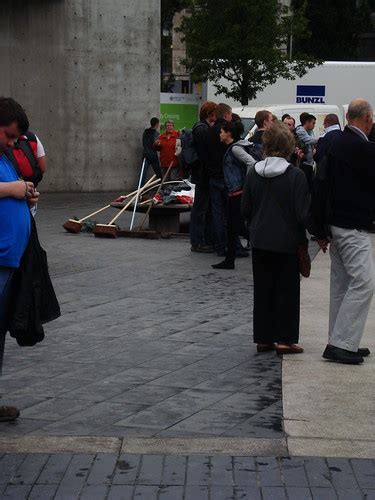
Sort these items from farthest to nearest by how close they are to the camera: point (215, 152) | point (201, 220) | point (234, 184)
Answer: point (201, 220) → point (215, 152) → point (234, 184)

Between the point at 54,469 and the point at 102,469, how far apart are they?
0.74ft

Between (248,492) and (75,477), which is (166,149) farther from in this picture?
(248,492)

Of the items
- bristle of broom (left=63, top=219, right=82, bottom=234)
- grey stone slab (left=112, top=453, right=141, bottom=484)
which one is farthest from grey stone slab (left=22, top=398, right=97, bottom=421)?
bristle of broom (left=63, top=219, right=82, bottom=234)

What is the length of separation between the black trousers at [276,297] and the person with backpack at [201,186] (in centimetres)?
603

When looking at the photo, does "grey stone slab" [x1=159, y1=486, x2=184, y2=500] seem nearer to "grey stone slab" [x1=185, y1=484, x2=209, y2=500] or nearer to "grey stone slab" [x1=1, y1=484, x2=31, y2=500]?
"grey stone slab" [x1=185, y1=484, x2=209, y2=500]

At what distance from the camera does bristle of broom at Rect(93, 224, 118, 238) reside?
1678 cm

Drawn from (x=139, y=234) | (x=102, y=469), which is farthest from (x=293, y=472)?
(x=139, y=234)

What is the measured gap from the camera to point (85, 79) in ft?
88.0

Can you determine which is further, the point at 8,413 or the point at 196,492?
the point at 8,413

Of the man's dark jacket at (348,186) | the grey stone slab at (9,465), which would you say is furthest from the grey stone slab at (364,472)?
the man's dark jacket at (348,186)

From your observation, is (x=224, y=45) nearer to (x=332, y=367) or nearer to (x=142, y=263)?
(x=142, y=263)

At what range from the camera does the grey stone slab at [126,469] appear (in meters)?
5.47

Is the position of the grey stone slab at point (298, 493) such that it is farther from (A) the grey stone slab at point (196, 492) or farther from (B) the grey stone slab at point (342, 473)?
(A) the grey stone slab at point (196, 492)

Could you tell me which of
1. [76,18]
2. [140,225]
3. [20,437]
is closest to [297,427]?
[20,437]
